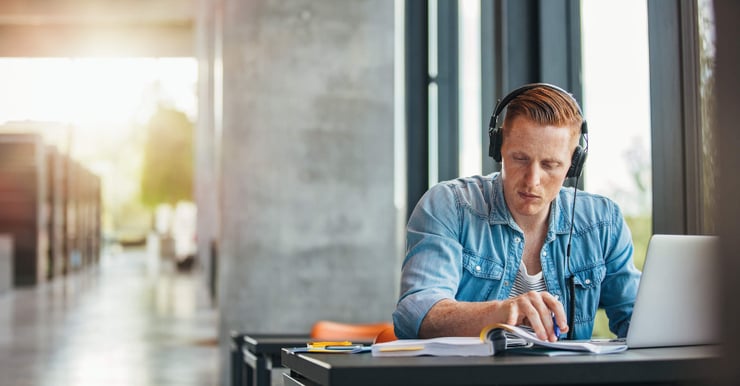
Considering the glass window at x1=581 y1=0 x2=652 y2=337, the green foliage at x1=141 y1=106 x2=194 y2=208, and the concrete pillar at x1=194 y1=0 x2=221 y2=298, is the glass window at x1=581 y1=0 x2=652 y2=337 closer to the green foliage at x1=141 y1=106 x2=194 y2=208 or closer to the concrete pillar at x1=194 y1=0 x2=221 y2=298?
the concrete pillar at x1=194 y1=0 x2=221 y2=298

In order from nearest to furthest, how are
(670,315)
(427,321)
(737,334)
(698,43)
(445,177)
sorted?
(737,334)
(670,315)
(427,321)
(698,43)
(445,177)

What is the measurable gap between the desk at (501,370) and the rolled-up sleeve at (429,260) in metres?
0.40

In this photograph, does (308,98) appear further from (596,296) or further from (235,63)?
(596,296)

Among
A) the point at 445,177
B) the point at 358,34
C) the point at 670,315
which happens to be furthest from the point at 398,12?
the point at 670,315

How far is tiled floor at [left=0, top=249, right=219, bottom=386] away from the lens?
6.60 m

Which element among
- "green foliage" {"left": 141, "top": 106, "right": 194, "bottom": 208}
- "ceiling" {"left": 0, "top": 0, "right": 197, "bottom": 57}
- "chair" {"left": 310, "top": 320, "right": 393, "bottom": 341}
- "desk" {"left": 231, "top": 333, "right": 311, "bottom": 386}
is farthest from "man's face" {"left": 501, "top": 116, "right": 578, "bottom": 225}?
"green foliage" {"left": 141, "top": 106, "right": 194, "bottom": 208}

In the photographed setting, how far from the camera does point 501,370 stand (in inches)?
52.9

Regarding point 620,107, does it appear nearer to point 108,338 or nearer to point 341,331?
point 341,331

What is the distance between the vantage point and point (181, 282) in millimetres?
20953

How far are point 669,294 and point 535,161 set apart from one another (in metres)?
0.48

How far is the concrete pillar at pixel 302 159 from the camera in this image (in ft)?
21.0

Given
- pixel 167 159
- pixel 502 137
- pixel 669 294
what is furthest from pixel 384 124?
pixel 167 159

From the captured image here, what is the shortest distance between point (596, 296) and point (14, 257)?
19.5 meters

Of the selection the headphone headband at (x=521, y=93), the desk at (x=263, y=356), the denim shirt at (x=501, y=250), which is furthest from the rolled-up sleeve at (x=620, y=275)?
the desk at (x=263, y=356)
